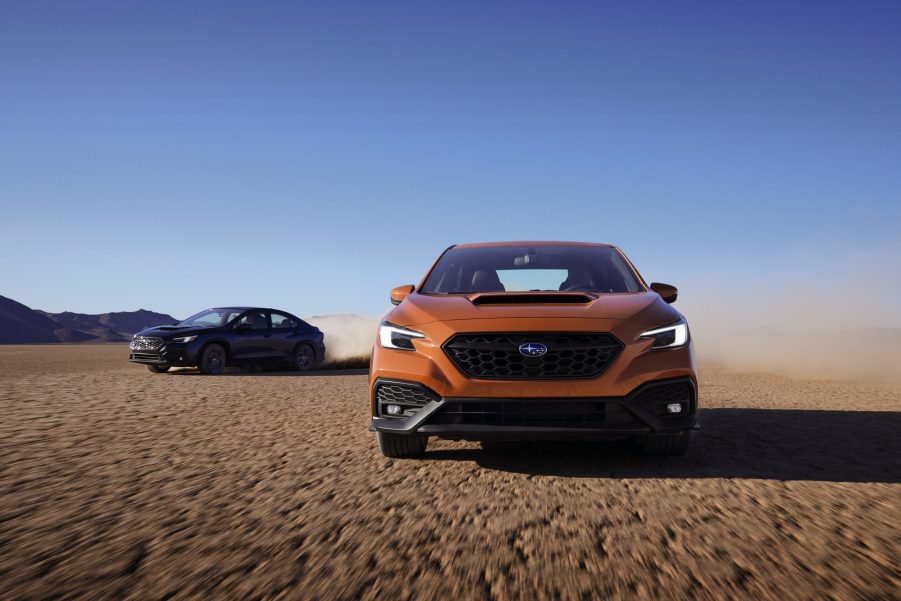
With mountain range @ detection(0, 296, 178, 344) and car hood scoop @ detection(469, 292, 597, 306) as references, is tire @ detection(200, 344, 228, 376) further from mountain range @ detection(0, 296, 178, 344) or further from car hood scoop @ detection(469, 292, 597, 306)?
mountain range @ detection(0, 296, 178, 344)

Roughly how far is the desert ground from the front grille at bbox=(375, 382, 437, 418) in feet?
1.46

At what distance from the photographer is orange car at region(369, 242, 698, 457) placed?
443cm

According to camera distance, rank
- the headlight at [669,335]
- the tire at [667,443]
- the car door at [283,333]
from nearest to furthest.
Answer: the headlight at [669,335]
the tire at [667,443]
the car door at [283,333]

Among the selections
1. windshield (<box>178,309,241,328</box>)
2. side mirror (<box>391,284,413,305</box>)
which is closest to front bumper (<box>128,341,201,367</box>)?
windshield (<box>178,309,241,328</box>)

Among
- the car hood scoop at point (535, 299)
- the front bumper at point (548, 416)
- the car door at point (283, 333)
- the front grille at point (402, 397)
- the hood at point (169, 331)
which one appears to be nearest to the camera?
the front bumper at point (548, 416)

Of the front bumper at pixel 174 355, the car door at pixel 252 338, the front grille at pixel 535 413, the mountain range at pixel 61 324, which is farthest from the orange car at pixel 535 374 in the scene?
the mountain range at pixel 61 324

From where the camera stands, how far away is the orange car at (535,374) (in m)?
4.43

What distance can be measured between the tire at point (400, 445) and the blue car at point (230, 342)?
10.1 metres

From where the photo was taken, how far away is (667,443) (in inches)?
196

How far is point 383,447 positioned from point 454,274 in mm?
2001

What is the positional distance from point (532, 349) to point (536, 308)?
0.46 m

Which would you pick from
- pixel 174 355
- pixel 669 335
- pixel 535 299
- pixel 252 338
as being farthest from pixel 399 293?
pixel 252 338

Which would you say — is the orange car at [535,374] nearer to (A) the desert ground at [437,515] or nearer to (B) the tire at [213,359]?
(A) the desert ground at [437,515]

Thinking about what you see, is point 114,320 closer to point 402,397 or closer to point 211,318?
point 211,318
